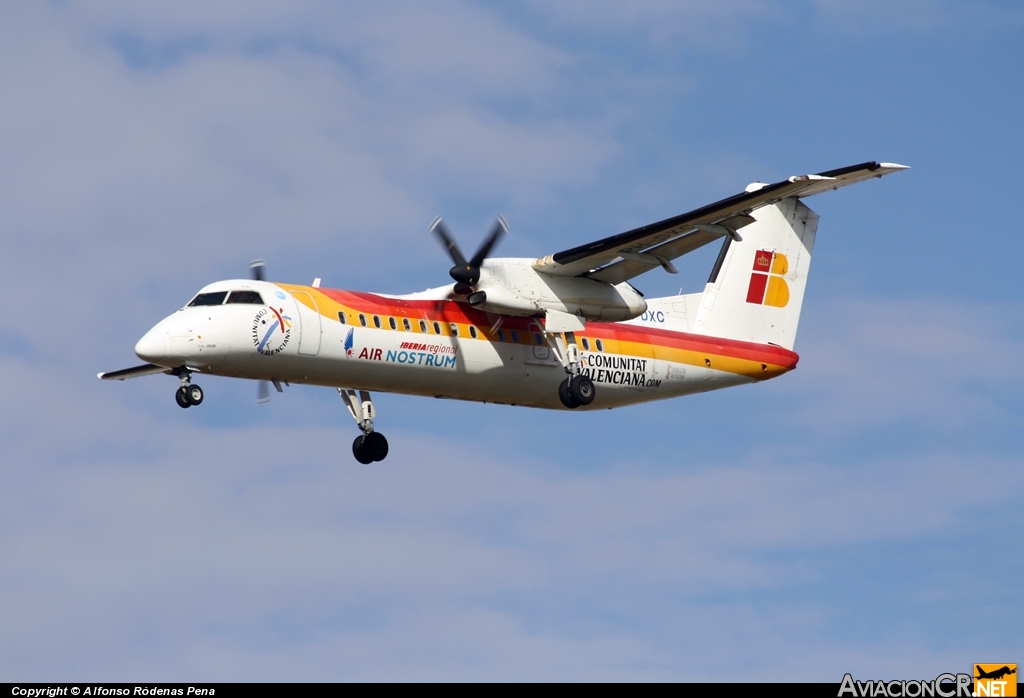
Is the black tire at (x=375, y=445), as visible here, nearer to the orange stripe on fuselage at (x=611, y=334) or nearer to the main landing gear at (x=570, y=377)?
the orange stripe on fuselage at (x=611, y=334)

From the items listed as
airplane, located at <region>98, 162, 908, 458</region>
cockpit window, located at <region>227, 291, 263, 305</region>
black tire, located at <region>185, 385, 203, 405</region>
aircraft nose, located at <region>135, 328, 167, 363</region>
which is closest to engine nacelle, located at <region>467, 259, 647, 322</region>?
airplane, located at <region>98, 162, 908, 458</region>

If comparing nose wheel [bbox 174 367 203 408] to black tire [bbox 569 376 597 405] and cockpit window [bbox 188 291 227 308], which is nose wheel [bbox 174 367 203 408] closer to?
cockpit window [bbox 188 291 227 308]

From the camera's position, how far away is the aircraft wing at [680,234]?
2288 cm

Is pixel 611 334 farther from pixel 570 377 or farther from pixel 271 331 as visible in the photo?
pixel 271 331

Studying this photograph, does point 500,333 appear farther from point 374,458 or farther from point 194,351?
point 194,351

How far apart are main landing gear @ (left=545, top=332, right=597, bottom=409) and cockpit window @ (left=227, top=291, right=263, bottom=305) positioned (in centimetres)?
553

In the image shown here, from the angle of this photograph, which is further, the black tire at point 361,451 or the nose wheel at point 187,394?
the black tire at point 361,451

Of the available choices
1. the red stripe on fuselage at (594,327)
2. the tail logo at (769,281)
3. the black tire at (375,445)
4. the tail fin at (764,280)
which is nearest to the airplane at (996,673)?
the red stripe on fuselage at (594,327)

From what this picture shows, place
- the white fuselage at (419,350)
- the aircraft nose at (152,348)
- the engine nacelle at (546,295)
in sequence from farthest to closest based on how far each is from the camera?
the engine nacelle at (546,295) → the white fuselage at (419,350) → the aircraft nose at (152,348)

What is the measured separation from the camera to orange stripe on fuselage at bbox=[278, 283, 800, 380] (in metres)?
23.6

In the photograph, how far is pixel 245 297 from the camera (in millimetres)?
22578

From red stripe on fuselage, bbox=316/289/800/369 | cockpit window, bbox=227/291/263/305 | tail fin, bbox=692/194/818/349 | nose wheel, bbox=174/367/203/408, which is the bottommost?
nose wheel, bbox=174/367/203/408

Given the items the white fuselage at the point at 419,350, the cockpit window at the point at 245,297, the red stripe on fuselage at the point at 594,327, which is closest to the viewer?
the white fuselage at the point at 419,350

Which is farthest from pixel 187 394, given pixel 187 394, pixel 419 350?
pixel 419 350
